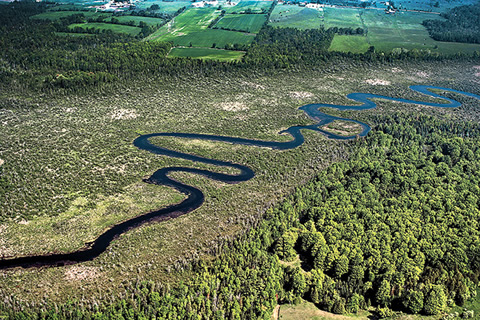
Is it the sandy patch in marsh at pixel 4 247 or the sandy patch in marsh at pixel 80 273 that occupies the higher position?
the sandy patch in marsh at pixel 4 247

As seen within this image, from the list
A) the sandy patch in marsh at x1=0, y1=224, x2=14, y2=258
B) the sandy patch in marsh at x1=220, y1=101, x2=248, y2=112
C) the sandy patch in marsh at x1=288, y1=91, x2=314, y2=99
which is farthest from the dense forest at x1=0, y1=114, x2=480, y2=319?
the sandy patch in marsh at x1=288, y1=91, x2=314, y2=99

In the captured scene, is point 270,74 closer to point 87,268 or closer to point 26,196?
point 26,196

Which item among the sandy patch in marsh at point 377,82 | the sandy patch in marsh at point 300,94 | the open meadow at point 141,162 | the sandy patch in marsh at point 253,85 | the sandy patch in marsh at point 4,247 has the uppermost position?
the sandy patch in marsh at point 377,82

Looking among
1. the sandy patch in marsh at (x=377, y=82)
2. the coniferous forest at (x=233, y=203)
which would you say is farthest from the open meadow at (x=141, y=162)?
the sandy patch in marsh at (x=377, y=82)

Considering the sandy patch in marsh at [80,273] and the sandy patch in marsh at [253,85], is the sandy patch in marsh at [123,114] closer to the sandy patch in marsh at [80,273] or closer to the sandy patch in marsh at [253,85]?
the sandy patch in marsh at [253,85]

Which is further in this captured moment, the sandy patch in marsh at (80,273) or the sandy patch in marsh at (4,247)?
the sandy patch in marsh at (4,247)

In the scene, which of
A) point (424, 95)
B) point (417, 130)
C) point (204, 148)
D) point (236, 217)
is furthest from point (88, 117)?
point (424, 95)

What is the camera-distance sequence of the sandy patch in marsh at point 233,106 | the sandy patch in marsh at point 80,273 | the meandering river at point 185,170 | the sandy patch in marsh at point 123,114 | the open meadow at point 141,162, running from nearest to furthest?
the sandy patch in marsh at point 80,273 < the open meadow at point 141,162 < the meandering river at point 185,170 < the sandy patch in marsh at point 123,114 < the sandy patch in marsh at point 233,106
